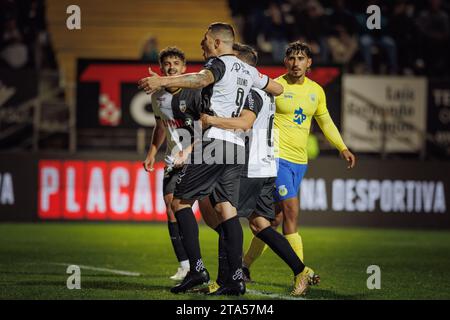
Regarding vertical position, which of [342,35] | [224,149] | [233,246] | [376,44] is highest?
[342,35]

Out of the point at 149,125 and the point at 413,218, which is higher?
the point at 149,125

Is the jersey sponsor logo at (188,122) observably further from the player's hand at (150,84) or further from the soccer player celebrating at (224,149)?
the player's hand at (150,84)

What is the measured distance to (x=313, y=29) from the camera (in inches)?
816

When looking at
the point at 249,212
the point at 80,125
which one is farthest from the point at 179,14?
the point at 249,212

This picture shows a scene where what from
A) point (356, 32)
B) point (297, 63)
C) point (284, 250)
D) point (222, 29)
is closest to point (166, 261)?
point (297, 63)

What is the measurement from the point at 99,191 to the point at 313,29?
20.2 feet

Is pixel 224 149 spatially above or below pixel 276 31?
below

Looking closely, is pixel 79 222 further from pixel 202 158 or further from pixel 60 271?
pixel 202 158

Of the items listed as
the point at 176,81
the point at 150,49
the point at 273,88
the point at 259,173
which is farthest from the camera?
the point at 150,49

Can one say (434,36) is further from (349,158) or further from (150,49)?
(349,158)

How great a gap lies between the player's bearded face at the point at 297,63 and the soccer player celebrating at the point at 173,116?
1058 mm

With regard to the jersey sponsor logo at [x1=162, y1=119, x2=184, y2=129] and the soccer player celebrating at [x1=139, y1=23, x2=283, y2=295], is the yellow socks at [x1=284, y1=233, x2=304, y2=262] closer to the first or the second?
the soccer player celebrating at [x1=139, y1=23, x2=283, y2=295]

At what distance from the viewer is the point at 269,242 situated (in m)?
8.85
